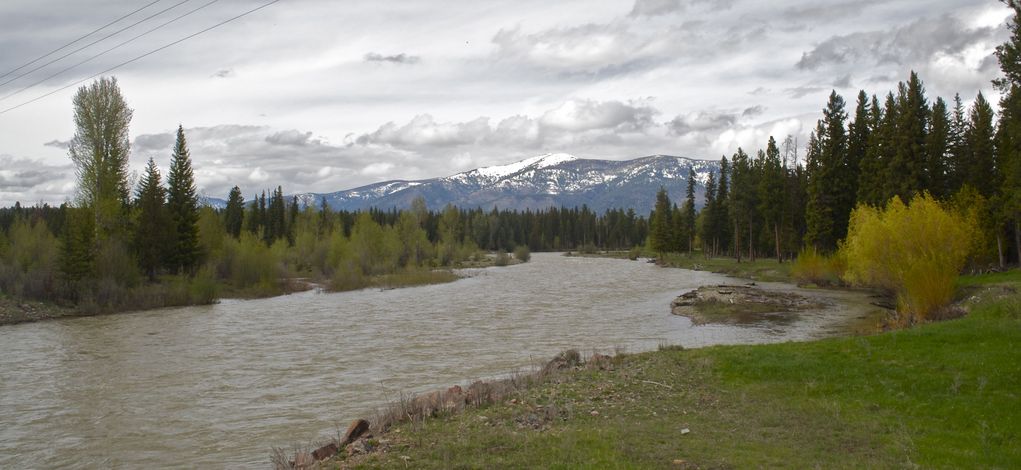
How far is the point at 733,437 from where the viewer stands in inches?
436

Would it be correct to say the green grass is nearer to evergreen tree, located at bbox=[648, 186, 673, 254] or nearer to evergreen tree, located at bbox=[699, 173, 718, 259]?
evergreen tree, located at bbox=[699, 173, 718, 259]

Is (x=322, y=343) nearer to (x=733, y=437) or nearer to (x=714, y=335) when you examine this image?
(x=714, y=335)

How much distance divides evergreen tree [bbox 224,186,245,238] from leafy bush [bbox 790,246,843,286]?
83.8 meters

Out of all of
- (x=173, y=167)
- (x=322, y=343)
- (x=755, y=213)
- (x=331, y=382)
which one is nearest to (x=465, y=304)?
(x=322, y=343)

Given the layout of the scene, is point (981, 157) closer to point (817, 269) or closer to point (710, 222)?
point (817, 269)

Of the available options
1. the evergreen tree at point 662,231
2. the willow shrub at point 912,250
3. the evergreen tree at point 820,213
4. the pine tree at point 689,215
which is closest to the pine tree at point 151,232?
the willow shrub at point 912,250

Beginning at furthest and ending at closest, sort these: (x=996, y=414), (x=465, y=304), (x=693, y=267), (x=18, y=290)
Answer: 1. (x=693, y=267)
2. (x=465, y=304)
3. (x=18, y=290)
4. (x=996, y=414)

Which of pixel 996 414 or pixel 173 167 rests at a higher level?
pixel 173 167

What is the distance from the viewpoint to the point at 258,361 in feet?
84.4

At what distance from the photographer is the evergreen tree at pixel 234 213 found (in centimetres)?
10675

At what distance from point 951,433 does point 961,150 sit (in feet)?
183

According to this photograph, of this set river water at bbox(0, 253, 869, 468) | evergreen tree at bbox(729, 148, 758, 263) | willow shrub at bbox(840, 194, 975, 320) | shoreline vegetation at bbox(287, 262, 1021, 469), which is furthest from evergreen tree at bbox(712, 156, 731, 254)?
shoreline vegetation at bbox(287, 262, 1021, 469)

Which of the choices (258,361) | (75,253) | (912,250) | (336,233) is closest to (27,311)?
(75,253)

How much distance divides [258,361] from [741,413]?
19.4 meters
